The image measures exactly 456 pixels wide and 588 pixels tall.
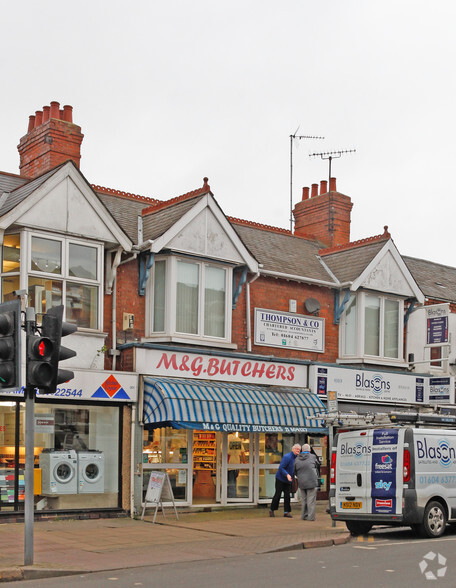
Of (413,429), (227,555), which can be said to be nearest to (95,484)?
(227,555)

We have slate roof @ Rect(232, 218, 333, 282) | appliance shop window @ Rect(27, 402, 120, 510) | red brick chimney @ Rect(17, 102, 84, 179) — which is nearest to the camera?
appliance shop window @ Rect(27, 402, 120, 510)

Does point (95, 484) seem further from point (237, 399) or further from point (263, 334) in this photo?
point (263, 334)

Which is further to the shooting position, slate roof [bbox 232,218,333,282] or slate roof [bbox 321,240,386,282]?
slate roof [bbox 321,240,386,282]

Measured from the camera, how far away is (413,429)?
47.5 ft

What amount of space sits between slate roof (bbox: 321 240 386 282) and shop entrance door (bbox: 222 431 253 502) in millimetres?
5567

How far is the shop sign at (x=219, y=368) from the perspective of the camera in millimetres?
18562

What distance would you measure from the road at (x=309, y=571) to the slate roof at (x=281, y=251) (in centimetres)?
1026

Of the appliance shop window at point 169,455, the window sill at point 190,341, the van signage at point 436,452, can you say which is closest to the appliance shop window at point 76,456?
the appliance shop window at point 169,455

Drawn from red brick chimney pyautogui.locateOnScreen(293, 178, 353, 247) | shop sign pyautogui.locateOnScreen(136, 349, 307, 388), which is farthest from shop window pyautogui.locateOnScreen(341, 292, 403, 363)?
red brick chimney pyautogui.locateOnScreen(293, 178, 353, 247)

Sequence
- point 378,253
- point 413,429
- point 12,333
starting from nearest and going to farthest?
point 12,333 < point 413,429 < point 378,253

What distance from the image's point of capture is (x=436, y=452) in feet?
48.1

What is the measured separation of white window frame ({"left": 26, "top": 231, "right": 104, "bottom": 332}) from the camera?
1686 cm

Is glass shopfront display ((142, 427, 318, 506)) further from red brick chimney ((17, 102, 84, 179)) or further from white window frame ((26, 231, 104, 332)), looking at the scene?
red brick chimney ((17, 102, 84, 179))

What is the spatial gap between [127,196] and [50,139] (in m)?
2.66
